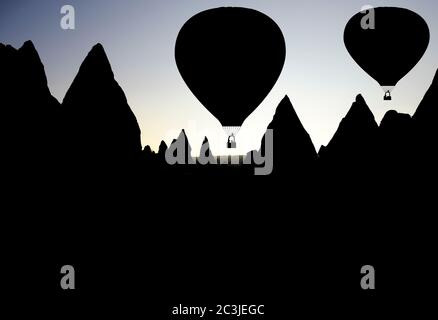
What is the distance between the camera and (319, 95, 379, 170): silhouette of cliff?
24.5 meters

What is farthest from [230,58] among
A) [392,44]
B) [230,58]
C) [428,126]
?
[428,126]

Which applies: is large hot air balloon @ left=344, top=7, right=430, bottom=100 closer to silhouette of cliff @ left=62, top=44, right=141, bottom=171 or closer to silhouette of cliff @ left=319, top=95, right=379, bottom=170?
silhouette of cliff @ left=319, top=95, right=379, bottom=170

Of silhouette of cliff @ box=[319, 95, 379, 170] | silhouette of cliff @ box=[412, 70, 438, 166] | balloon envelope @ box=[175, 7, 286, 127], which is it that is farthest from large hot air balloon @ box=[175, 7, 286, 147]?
silhouette of cliff @ box=[319, 95, 379, 170]

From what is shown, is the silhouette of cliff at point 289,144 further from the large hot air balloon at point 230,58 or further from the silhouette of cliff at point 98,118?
the large hot air balloon at point 230,58

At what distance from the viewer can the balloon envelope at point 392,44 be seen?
17609mm

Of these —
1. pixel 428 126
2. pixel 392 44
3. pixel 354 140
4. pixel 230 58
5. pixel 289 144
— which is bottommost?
pixel 289 144

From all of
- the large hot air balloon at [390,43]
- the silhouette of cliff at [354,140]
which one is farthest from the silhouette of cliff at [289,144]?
the large hot air balloon at [390,43]

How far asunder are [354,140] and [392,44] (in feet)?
28.7

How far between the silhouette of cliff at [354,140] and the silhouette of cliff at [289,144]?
151cm

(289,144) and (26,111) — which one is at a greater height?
(26,111)

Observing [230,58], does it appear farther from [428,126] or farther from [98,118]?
[428,126]

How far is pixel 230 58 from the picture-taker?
1300cm

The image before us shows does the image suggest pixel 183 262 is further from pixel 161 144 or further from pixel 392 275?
pixel 161 144

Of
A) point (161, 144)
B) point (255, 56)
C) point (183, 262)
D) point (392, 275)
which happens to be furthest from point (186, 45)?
point (161, 144)
